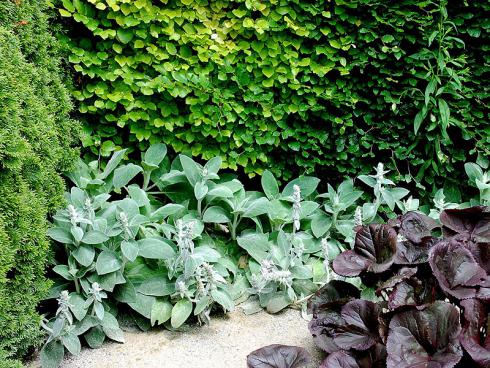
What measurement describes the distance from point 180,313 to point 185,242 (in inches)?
15.2

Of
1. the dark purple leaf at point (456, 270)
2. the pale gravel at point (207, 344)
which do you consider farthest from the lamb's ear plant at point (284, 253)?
the dark purple leaf at point (456, 270)

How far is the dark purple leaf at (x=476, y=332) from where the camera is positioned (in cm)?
222

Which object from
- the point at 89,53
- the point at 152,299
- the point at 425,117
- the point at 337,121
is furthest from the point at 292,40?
the point at 152,299

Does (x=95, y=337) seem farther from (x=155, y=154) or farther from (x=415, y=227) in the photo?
(x=415, y=227)

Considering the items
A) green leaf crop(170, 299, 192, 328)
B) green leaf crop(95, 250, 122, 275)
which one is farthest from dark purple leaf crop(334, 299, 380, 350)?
green leaf crop(95, 250, 122, 275)

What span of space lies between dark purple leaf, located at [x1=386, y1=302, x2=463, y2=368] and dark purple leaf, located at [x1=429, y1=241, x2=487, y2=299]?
0.57 ft

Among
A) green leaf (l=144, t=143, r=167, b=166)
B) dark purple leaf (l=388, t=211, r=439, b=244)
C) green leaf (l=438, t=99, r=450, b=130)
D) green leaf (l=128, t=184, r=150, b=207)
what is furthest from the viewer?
green leaf (l=144, t=143, r=167, b=166)

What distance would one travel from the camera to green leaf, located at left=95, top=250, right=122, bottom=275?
2958 mm

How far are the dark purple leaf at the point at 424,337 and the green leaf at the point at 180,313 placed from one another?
1.16 meters

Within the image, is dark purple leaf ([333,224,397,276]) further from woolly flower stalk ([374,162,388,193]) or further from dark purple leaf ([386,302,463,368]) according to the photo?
woolly flower stalk ([374,162,388,193])

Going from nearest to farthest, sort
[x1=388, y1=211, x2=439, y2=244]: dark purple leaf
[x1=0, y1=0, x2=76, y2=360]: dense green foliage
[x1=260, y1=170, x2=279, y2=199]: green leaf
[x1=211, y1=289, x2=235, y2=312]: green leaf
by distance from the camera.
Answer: [x1=0, y1=0, x2=76, y2=360]: dense green foliage
[x1=388, y1=211, x2=439, y2=244]: dark purple leaf
[x1=211, y1=289, x2=235, y2=312]: green leaf
[x1=260, y1=170, x2=279, y2=199]: green leaf

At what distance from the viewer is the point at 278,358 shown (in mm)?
2594

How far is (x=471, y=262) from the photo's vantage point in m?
2.48

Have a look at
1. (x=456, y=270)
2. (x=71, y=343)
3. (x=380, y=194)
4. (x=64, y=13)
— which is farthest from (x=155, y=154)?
(x=456, y=270)
